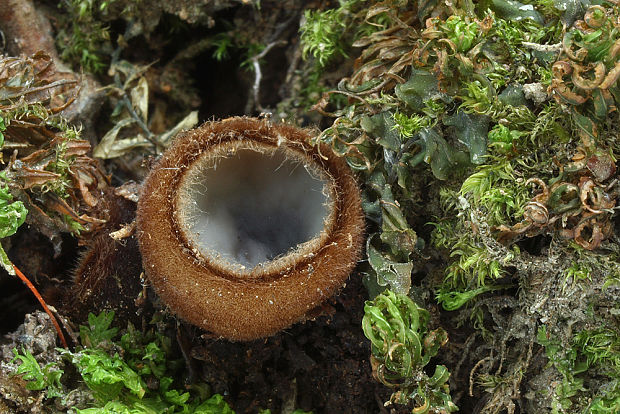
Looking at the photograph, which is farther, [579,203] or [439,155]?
[439,155]

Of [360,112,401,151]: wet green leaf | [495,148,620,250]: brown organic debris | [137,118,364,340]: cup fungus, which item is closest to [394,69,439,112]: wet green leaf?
[360,112,401,151]: wet green leaf

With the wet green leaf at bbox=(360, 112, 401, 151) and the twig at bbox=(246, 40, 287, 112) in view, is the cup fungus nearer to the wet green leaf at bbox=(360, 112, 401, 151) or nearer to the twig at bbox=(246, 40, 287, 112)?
the wet green leaf at bbox=(360, 112, 401, 151)

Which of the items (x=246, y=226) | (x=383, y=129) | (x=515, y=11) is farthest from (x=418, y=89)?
(x=246, y=226)

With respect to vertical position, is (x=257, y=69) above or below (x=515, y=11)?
below

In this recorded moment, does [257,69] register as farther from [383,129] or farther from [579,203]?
[579,203]

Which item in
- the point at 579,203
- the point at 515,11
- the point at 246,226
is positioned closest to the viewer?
the point at 579,203

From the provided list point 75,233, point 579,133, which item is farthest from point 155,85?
point 579,133

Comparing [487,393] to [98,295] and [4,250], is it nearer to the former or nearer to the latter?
[98,295]

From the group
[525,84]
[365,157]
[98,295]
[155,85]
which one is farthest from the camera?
[155,85]
